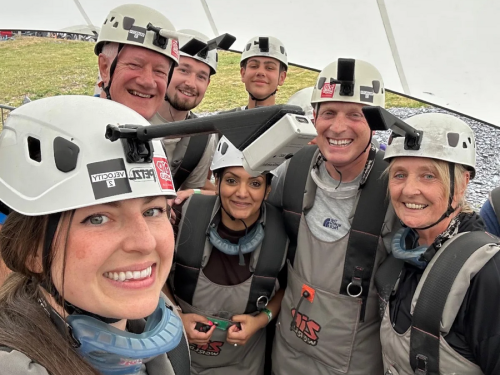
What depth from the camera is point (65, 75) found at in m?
19.5

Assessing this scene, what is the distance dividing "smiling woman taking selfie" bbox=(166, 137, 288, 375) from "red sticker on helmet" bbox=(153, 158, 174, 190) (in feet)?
4.64

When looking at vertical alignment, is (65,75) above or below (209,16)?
below

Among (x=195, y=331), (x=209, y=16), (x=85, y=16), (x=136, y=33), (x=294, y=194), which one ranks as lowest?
(x=195, y=331)

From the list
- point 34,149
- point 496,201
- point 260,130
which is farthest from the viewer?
point 496,201

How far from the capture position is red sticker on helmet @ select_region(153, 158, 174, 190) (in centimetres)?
154

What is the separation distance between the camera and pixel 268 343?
346cm

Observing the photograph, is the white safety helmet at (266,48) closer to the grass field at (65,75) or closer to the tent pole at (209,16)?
the tent pole at (209,16)

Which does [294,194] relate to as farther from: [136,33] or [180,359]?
[136,33]

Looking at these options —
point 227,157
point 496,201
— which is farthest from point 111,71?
point 496,201

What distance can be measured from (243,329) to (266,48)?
155 inches

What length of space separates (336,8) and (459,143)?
9.32ft

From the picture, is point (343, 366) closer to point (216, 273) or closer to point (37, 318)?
point (216, 273)

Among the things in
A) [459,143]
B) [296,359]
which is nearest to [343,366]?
[296,359]

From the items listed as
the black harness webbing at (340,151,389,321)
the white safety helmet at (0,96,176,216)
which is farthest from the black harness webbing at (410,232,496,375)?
the white safety helmet at (0,96,176,216)
